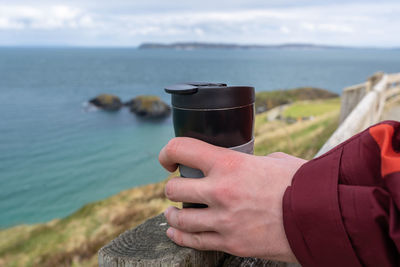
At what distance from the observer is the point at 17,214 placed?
13.1 meters

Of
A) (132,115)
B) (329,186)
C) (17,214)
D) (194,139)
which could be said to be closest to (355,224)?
(329,186)

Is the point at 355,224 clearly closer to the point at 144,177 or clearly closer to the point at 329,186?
the point at 329,186

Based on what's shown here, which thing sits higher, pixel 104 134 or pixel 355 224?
pixel 355 224

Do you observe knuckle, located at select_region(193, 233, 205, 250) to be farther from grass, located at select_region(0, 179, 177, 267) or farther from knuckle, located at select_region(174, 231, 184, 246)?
grass, located at select_region(0, 179, 177, 267)

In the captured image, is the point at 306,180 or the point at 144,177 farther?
the point at 144,177

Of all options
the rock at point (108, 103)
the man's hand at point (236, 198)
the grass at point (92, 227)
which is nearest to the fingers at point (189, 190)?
the man's hand at point (236, 198)

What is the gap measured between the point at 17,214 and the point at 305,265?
48.3ft

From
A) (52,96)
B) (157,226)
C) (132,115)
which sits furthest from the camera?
(52,96)

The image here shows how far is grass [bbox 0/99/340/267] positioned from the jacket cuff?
5153mm

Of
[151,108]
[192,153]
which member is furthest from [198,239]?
[151,108]

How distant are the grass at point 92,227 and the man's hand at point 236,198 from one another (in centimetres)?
510

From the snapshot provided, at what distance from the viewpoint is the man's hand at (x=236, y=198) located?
0.78 metres

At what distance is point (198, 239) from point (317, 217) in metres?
0.34

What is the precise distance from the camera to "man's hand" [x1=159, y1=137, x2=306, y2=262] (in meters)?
0.78
